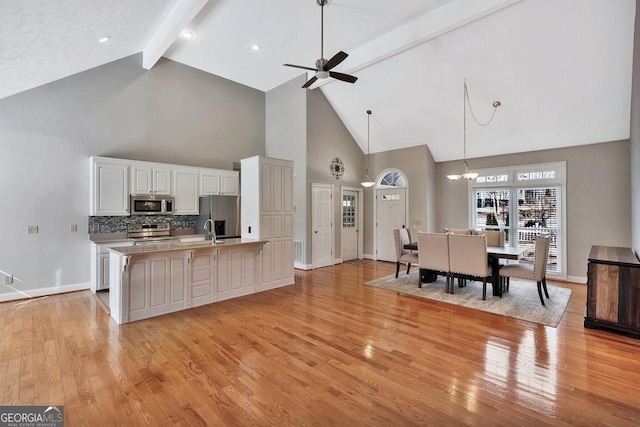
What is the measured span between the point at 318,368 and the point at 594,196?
19.6ft

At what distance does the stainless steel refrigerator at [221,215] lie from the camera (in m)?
6.04

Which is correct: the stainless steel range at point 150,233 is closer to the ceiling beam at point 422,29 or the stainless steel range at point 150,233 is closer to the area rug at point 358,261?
the area rug at point 358,261

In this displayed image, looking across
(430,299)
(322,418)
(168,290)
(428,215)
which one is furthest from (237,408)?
(428,215)

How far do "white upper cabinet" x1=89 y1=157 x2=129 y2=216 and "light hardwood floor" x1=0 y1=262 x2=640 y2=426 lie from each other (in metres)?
1.67

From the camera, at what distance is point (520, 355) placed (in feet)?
9.23

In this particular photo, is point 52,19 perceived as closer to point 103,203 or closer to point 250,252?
point 103,203

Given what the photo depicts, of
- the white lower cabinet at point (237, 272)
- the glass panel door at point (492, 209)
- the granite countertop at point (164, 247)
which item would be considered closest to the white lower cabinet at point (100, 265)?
the granite countertop at point (164, 247)

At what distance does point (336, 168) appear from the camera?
24.6ft

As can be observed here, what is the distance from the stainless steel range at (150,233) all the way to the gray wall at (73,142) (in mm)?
719

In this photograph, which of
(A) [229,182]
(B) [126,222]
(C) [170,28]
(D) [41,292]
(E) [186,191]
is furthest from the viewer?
(A) [229,182]

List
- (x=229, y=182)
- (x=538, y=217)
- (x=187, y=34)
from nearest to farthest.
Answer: (x=187, y=34) < (x=538, y=217) < (x=229, y=182)

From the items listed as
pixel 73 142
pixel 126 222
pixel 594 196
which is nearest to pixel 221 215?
pixel 126 222

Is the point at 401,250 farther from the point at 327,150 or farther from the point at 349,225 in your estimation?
the point at 327,150

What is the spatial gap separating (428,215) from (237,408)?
6104 mm
